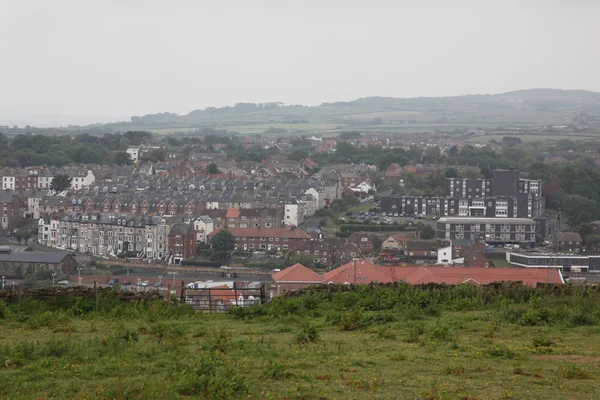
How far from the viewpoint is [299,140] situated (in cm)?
10775

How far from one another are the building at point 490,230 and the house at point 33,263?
51.4ft

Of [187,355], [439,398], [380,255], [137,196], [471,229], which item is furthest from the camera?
[137,196]

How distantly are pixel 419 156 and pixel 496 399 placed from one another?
69.3 meters

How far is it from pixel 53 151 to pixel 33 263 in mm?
34446

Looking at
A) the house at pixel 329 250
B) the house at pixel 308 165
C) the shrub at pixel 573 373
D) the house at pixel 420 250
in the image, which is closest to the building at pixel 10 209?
the house at pixel 329 250

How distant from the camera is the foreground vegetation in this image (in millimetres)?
6309

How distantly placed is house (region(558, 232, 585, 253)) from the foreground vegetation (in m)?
26.3

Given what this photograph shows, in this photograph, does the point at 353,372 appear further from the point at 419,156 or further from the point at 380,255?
the point at 419,156

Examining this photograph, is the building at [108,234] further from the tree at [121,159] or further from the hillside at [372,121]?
the hillside at [372,121]

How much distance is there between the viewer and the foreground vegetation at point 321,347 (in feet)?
20.7

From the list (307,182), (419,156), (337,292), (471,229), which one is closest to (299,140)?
(419,156)

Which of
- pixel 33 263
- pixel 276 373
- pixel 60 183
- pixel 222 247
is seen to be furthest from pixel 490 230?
pixel 276 373

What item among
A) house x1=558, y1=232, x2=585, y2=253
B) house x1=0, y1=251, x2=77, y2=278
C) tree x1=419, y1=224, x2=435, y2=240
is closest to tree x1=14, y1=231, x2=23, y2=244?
house x1=0, y1=251, x2=77, y2=278

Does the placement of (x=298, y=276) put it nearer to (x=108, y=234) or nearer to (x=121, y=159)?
(x=108, y=234)
